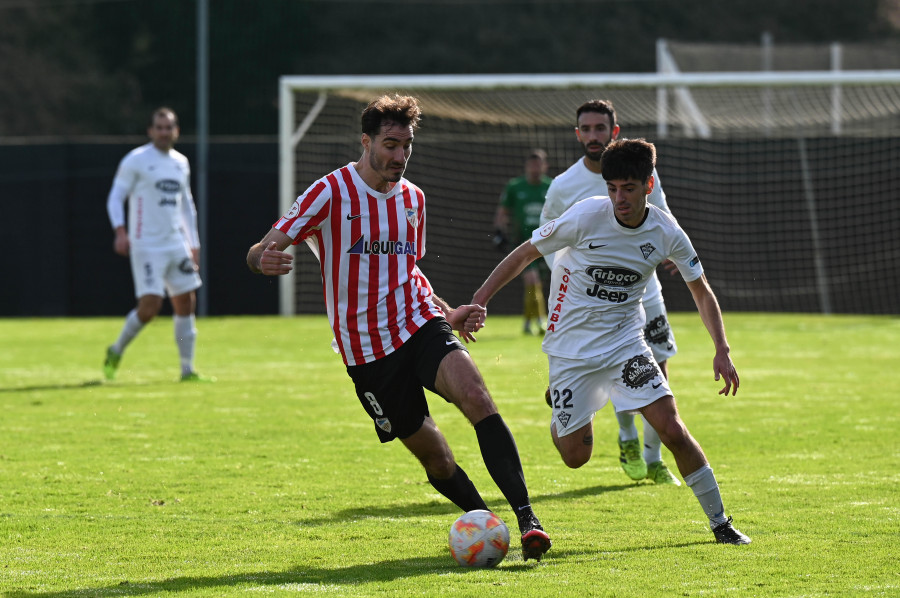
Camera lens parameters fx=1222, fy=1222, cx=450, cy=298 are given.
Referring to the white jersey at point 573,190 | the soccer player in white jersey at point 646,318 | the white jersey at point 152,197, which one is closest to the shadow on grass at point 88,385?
the white jersey at point 152,197

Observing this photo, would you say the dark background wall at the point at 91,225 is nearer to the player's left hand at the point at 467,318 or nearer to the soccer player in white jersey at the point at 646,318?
the soccer player in white jersey at the point at 646,318

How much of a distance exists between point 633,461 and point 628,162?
87.1 inches

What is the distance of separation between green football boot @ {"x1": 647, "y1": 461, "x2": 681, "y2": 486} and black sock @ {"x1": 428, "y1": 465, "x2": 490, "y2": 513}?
178 cm

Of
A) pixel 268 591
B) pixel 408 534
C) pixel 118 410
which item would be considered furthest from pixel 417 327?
pixel 118 410

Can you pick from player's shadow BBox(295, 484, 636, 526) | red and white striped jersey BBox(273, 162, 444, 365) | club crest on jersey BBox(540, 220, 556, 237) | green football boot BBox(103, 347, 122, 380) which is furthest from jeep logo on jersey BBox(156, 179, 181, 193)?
club crest on jersey BBox(540, 220, 556, 237)

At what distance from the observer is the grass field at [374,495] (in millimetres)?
4449

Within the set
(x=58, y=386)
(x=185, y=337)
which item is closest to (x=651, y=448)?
(x=185, y=337)

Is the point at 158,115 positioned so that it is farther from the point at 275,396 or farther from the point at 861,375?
the point at 861,375

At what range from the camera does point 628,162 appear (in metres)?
4.95

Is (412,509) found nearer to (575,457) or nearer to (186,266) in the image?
(575,457)

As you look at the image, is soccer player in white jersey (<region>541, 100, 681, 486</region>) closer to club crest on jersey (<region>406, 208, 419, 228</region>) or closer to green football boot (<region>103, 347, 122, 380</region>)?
club crest on jersey (<region>406, 208, 419, 228</region>)

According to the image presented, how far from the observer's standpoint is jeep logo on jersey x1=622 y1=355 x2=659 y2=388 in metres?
5.11

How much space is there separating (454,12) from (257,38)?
5756 millimetres

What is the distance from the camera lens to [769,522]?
17.7 feet
